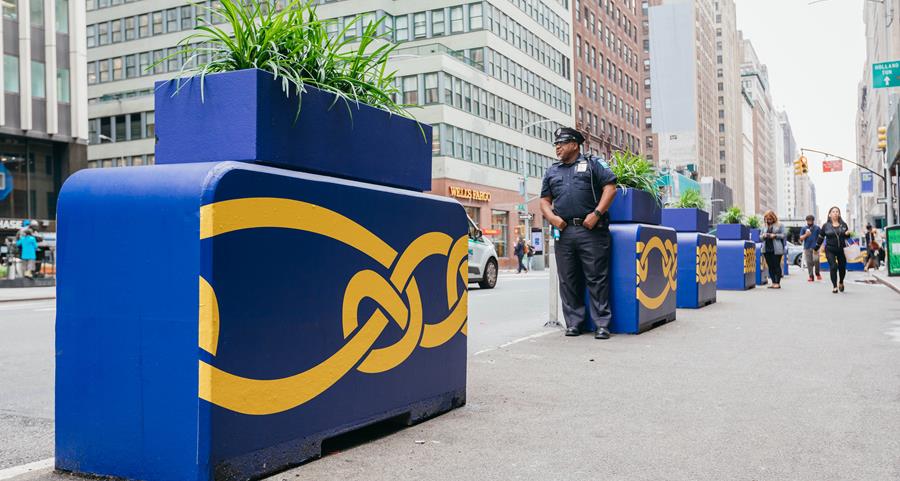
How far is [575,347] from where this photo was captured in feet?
24.2

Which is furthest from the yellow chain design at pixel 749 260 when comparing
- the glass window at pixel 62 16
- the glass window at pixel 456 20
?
the glass window at pixel 62 16

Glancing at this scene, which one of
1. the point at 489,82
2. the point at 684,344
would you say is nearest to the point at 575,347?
the point at 684,344

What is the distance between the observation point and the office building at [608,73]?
2776 inches

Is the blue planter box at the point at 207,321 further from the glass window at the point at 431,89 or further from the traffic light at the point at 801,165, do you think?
the glass window at the point at 431,89

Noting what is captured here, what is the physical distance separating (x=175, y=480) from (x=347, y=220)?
4.48 feet

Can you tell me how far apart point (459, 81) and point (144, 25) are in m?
25.8

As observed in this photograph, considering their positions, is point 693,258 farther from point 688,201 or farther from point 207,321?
point 207,321

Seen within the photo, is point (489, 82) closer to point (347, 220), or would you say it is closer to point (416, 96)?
point (416, 96)

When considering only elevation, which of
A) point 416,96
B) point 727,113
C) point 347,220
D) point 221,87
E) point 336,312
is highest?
point 727,113

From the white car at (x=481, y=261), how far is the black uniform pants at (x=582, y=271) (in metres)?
10.6

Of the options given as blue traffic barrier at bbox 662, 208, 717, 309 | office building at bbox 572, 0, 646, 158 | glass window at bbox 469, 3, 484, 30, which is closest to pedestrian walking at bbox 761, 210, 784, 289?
blue traffic barrier at bbox 662, 208, 717, 309

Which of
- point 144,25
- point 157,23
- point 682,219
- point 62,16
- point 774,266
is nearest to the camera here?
point 682,219

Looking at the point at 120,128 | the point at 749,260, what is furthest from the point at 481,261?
the point at 120,128

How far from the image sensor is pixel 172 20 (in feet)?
189
